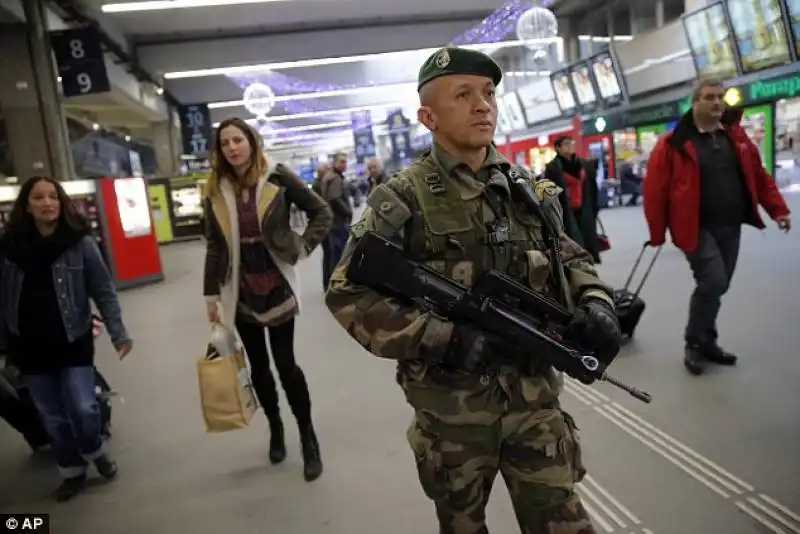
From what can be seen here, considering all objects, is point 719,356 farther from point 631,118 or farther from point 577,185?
point 631,118

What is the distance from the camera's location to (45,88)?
906 cm

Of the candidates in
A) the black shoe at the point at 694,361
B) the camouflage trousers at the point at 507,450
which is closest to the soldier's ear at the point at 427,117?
the camouflage trousers at the point at 507,450

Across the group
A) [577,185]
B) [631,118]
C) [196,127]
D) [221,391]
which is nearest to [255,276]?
[221,391]

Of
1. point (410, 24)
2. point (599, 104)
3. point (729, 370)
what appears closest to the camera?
point (729, 370)

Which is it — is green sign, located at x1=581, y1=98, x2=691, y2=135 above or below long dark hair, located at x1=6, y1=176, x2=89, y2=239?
above

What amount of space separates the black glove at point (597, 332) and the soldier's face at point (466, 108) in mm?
471

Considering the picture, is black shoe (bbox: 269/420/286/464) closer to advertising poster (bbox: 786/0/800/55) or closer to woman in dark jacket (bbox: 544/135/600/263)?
woman in dark jacket (bbox: 544/135/600/263)

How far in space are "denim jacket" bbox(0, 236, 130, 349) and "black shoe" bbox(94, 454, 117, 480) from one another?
1.96 ft

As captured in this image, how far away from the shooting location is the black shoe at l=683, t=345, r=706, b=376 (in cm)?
363

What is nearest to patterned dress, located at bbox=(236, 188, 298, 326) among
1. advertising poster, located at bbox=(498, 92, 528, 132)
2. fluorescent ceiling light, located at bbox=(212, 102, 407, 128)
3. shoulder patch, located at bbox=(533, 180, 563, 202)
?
shoulder patch, located at bbox=(533, 180, 563, 202)

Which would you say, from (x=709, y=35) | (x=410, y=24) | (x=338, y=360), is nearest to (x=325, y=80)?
(x=410, y=24)

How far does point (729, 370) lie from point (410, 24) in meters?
13.0

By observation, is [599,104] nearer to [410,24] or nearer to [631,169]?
[631,169]

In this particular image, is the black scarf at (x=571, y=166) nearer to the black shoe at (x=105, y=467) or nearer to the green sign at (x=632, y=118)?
the black shoe at (x=105, y=467)
